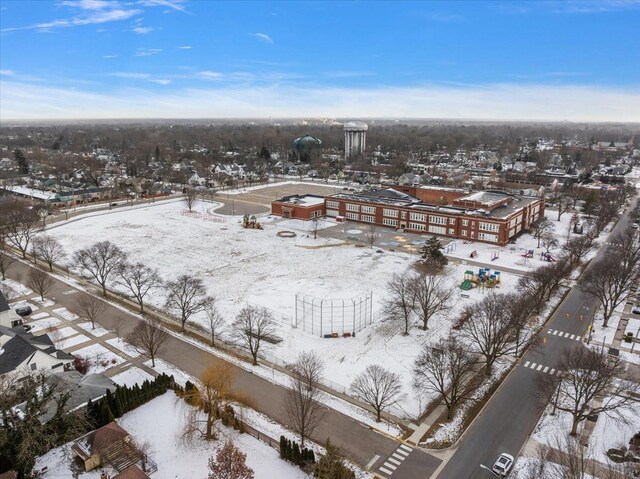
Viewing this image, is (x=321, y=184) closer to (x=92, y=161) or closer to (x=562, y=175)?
(x=562, y=175)

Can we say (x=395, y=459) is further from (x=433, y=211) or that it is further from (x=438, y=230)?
(x=433, y=211)

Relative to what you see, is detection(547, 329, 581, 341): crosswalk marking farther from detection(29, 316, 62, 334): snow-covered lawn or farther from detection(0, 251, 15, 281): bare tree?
detection(0, 251, 15, 281): bare tree

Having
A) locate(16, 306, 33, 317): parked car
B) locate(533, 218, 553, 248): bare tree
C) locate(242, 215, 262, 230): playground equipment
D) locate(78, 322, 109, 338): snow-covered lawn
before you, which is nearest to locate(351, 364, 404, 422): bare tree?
locate(78, 322, 109, 338): snow-covered lawn

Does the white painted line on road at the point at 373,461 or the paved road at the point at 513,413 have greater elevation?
the paved road at the point at 513,413

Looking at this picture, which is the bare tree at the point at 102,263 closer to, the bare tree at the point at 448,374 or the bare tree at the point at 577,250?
the bare tree at the point at 448,374

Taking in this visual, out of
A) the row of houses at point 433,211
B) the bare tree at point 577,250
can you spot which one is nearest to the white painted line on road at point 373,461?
the bare tree at point 577,250
